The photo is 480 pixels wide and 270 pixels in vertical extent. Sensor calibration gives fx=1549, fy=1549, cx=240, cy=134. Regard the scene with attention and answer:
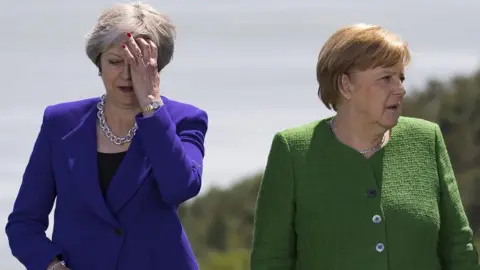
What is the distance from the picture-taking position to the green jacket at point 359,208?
20.6 feet

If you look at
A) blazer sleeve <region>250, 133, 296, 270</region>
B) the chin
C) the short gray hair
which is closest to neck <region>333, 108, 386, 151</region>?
the chin

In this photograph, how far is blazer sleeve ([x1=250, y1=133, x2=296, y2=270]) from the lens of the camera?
250 inches

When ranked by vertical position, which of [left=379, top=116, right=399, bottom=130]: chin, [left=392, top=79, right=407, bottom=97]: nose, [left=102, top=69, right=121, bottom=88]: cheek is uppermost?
[left=102, top=69, right=121, bottom=88]: cheek

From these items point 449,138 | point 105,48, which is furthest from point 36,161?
point 449,138

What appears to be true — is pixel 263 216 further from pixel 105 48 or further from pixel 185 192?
pixel 105 48

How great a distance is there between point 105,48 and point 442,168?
1480mm

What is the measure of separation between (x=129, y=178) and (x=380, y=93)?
3.47 feet

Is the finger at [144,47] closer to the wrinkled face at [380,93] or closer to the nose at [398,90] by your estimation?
the wrinkled face at [380,93]

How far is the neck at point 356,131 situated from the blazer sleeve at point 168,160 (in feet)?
2.17

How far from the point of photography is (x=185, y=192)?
6.03 m

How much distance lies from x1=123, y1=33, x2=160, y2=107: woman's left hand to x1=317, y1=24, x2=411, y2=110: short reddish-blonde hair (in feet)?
2.32

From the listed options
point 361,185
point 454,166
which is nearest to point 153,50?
point 361,185

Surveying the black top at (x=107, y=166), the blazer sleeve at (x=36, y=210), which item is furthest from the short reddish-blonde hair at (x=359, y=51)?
the blazer sleeve at (x=36, y=210)

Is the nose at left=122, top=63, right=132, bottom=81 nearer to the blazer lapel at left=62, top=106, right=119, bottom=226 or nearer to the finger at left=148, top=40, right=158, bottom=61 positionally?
the finger at left=148, top=40, right=158, bottom=61
